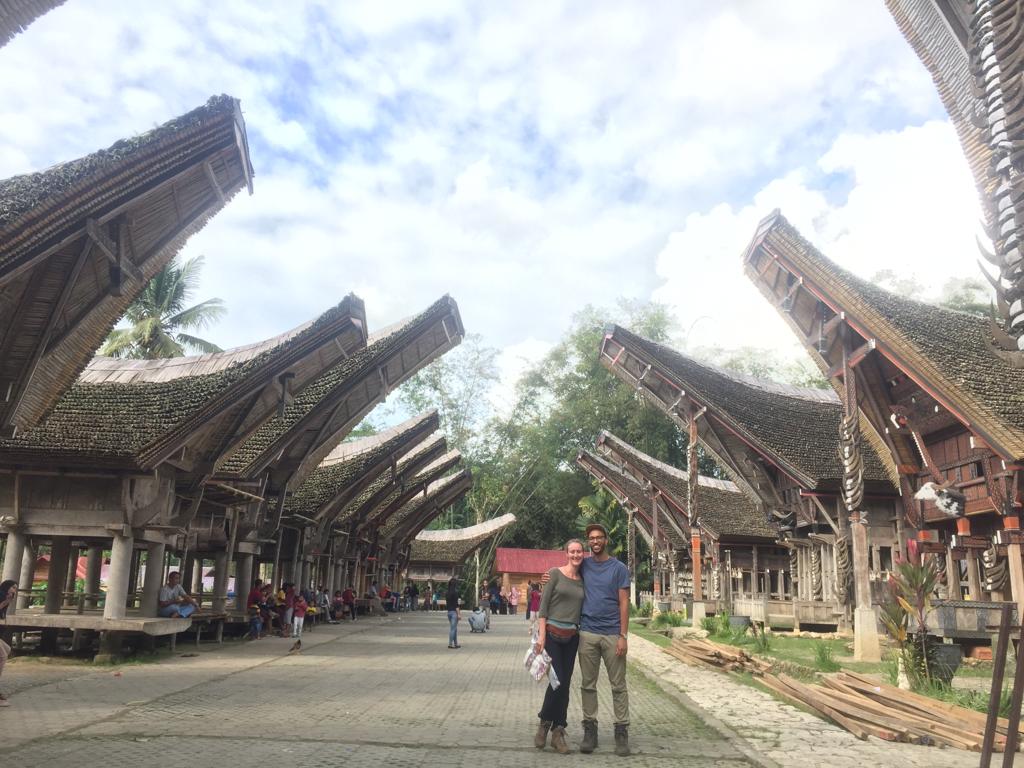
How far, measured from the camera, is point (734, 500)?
112ft

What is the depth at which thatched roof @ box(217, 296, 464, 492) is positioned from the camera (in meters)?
17.4

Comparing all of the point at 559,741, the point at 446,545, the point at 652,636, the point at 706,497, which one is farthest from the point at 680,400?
the point at 446,545

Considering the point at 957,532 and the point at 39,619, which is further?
the point at 957,532

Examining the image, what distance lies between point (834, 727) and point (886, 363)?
389 inches

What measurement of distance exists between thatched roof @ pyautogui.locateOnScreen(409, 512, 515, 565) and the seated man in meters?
32.2

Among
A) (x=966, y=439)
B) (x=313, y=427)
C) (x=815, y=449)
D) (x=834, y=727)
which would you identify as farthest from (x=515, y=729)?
(x=815, y=449)

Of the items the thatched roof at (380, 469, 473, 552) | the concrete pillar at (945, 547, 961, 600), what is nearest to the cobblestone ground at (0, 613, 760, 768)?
the concrete pillar at (945, 547, 961, 600)

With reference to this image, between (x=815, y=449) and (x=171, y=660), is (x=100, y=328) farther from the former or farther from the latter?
(x=815, y=449)

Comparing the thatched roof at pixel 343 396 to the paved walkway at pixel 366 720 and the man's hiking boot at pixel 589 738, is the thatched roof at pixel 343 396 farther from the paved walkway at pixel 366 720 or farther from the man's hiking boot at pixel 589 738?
the man's hiking boot at pixel 589 738

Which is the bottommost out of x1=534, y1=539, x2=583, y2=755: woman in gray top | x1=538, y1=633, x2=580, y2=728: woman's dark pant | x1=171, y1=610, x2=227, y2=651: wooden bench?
x1=171, y1=610, x2=227, y2=651: wooden bench

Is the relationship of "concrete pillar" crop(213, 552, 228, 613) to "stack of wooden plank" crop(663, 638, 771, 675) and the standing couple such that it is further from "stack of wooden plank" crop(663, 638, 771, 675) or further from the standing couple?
the standing couple

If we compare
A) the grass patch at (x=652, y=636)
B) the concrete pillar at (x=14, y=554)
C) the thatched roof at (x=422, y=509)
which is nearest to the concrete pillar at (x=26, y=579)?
the concrete pillar at (x=14, y=554)

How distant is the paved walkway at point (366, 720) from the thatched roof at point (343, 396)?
5124 millimetres

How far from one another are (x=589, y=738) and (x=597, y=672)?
0.48 m
